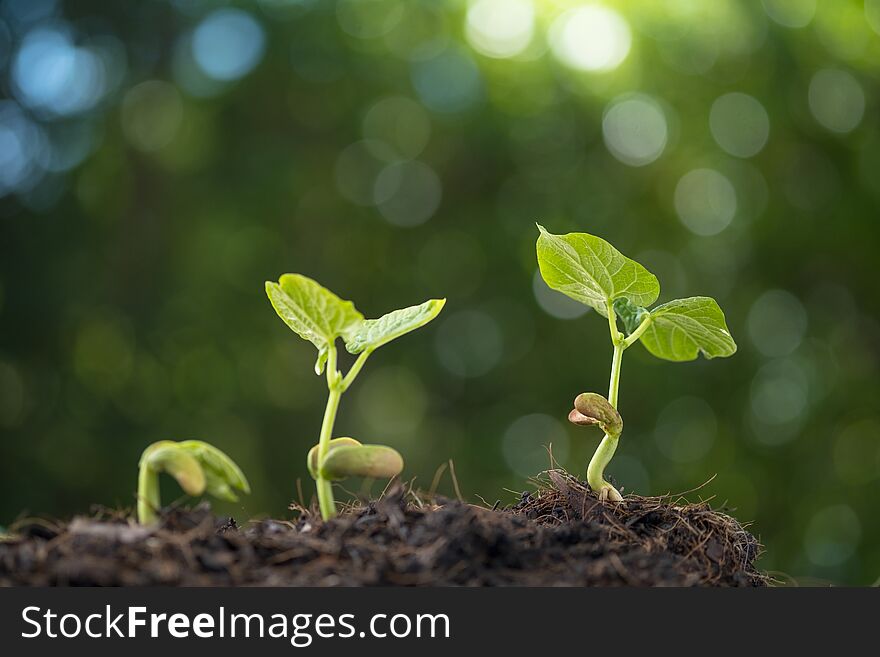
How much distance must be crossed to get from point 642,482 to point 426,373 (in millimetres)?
845

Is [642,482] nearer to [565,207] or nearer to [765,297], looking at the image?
[765,297]

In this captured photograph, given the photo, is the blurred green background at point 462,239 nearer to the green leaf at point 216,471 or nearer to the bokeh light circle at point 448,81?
→ the bokeh light circle at point 448,81

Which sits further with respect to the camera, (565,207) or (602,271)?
(565,207)

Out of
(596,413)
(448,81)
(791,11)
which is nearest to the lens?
(596,413)

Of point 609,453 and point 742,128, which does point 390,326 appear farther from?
point 742,128

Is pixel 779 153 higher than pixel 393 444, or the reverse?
pixel 779 153

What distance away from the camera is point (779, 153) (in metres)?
3.01

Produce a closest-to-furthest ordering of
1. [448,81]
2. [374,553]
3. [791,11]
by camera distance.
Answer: [374,553] → [791,11] → [448,81]

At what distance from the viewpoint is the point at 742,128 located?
299 centimetres

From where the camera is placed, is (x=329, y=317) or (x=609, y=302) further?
(x=609, y=302)

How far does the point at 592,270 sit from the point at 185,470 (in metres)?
0.31

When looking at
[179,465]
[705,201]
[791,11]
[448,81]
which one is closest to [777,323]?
[705,201]

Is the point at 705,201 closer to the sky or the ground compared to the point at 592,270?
closer to the sky

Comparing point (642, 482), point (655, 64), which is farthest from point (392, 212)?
point (642, 482)
